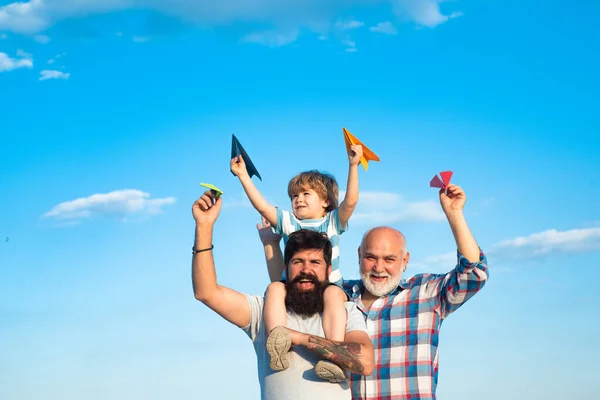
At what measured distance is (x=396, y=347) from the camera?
25.0 feet

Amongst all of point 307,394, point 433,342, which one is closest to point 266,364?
point 307,394

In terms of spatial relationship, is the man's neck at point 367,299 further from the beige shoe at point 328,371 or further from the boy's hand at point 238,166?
the boy's hand at point 238,166

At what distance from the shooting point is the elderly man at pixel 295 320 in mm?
6480

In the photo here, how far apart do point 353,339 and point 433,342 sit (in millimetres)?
1362

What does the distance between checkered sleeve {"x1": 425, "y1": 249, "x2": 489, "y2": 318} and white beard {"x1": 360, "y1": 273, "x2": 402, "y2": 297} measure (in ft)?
1.20

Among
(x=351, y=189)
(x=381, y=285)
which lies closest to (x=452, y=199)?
(x=381, y=285)

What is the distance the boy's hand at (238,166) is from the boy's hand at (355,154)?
4.40 ft

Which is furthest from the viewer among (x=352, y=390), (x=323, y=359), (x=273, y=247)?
(x=273, y=247)

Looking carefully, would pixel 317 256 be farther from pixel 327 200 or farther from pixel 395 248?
pixel 327 200

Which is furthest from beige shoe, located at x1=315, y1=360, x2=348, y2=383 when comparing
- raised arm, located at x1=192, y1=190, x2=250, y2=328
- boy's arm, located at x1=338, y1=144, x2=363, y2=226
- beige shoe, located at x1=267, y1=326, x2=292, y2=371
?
boy's arm, located at x1=338, y1=144, x2=363, y2=226

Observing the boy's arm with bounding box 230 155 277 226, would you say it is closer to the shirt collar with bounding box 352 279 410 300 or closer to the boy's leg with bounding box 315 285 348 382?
the shirt collar with bounding box 352 279 410 300

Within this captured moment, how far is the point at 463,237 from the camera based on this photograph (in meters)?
7.68

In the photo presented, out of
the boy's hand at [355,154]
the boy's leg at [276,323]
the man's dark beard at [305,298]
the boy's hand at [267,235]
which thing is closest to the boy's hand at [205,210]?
the boy's leg at [276,323]

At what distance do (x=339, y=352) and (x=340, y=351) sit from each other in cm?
2
